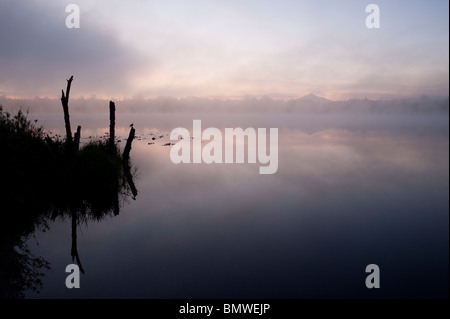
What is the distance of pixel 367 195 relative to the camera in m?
19.2

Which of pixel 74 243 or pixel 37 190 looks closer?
pixel 74 243

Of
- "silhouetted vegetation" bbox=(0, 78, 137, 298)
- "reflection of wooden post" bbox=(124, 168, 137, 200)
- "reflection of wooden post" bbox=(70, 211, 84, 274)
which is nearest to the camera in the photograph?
"silhouetted vegetation" bbox=(0, 78, 137, 298)

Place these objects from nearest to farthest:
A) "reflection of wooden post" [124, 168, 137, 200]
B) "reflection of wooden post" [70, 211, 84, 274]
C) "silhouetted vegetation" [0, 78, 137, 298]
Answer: "silhouetted vegetation" [0, 78, 137, 298] < "reflection of wooden post" [70, 211, 84, 274] < "reflection of wooden post" [124, 168, 137, 200]

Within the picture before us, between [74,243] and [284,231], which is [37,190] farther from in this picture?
[284,231]

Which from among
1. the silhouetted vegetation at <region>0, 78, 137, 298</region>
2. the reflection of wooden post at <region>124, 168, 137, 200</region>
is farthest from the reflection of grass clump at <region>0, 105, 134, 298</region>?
the reflection of wooden post at <region>124, 168, 137, 200</region>

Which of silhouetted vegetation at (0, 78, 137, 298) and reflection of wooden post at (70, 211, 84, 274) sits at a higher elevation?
silhouetted vegetation at (0, 78, 137, 298)

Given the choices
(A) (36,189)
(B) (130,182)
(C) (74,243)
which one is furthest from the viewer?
(B) (130,182)

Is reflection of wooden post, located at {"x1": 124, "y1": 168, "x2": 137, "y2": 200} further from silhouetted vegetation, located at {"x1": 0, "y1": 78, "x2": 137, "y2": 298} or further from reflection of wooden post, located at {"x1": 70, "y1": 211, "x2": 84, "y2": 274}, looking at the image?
reflection of wooden post, located at {"x1": 70, "y1": 211, "x2": 84, "y2": 274}

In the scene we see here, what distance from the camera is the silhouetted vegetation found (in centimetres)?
827

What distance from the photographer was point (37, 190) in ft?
38.9

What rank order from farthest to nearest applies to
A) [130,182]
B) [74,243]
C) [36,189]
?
[130,182]
[36,189]
[74,243]

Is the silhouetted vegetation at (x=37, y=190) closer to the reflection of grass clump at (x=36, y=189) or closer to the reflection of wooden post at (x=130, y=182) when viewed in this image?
the reflection of grass clump at (x=36, y=189)

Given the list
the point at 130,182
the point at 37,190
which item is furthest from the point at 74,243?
the point at 130,182
